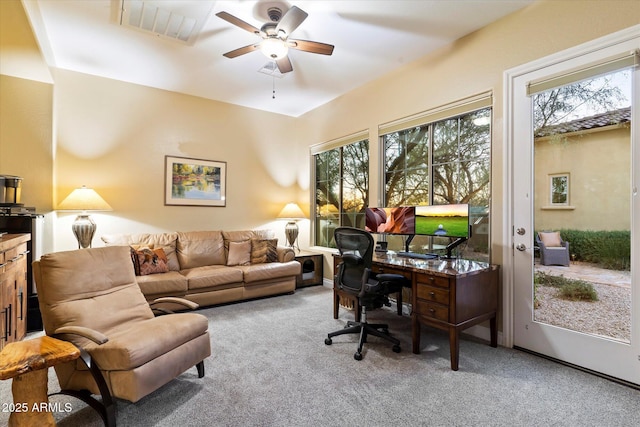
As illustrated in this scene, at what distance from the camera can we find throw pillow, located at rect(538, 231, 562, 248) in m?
2.61

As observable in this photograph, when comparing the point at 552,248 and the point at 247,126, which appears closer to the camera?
the point at 552,248

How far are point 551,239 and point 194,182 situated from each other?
453 centimetres

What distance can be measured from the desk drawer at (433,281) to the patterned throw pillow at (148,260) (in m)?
3.08

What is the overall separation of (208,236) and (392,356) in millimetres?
3130

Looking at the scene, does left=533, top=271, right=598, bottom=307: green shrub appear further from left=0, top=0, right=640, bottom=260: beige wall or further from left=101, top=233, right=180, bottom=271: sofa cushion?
left=101, top=233, right=180, bottom=271: sofa cushion

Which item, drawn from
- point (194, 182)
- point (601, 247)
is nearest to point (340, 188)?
point (194, 182)

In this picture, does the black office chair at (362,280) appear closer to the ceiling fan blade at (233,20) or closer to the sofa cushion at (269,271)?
the sofa cushion at (269,271)

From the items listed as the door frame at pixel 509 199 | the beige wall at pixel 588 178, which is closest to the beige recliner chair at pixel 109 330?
the door frame at pixel 509 199

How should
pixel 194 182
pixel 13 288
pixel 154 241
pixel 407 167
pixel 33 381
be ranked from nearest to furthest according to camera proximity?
pixel 33 381, pixel 13 288, pixel 407 167, pixel 154 241, pixel 194 182

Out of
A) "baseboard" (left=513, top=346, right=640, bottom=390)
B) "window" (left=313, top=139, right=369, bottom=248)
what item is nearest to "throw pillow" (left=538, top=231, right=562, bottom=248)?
"baseboard" (left=513, top=346, right=640, bottom=390)

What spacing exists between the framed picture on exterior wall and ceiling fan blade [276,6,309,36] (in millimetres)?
2902

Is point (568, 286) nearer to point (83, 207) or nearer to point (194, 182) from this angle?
point (194, 182)

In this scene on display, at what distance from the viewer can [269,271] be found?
14.1 feet

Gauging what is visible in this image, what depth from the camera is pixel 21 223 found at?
10.0 feet
